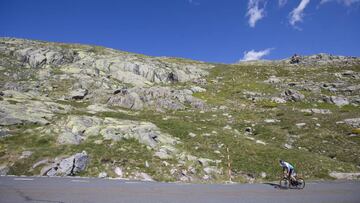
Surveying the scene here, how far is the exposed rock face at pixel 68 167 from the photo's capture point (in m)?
23.4

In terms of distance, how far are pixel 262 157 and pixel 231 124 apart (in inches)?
612

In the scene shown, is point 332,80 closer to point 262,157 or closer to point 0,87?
point 262,157

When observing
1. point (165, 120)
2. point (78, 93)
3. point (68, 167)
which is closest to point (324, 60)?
point (165, 120)

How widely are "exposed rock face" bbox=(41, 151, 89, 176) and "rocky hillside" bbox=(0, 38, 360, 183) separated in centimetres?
8

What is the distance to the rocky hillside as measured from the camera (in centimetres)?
2630

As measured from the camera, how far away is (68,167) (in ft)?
77.7

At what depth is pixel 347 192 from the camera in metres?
18.0

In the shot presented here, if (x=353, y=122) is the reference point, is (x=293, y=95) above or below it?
above

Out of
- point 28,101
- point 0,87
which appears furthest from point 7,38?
point 28,101

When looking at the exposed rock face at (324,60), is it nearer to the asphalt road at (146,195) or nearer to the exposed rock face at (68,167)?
the asphalt road at (146,195)

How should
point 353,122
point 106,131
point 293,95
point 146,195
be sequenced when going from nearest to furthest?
1. point 146,195
2. point 106,131
3. point 353,122
4. point 293,95

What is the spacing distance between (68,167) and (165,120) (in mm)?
20575

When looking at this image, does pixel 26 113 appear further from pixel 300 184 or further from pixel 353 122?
pixel 353 122

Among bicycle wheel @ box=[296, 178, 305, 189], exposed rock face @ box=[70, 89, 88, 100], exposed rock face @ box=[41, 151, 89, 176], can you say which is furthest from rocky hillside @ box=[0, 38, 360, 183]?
bicycle wheel @ box=[296, 178, 305, 189]
